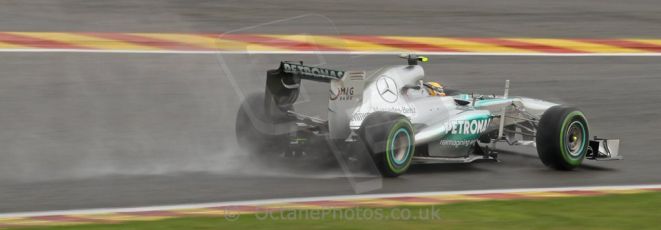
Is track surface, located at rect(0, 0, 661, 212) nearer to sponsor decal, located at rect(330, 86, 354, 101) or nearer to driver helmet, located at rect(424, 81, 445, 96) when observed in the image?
sponsor decal, located at rect(330, 86, 354, 101)

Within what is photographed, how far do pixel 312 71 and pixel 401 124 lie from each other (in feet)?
2.83

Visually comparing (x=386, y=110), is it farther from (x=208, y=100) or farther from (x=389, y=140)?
(x=208, y=100)

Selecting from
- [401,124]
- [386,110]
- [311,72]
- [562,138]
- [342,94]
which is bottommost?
[562,138]

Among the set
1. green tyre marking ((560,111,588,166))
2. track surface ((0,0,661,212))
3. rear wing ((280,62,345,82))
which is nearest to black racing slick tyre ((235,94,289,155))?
track surface ((0,0,661,212))

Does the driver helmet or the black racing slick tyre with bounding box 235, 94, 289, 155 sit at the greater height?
the driver helmet

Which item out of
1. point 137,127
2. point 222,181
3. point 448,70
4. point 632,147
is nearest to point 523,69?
point 448,70

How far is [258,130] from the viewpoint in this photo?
1041 cm

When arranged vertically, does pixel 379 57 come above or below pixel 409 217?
above

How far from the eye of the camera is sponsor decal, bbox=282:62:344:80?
10.1m

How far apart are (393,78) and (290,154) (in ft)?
3.99

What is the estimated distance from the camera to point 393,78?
425 inches

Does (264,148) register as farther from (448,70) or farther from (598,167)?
(448,70)

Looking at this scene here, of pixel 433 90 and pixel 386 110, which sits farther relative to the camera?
pixel 433 90

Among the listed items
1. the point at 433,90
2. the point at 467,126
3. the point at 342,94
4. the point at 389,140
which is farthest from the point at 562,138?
the point at 342,94
